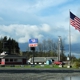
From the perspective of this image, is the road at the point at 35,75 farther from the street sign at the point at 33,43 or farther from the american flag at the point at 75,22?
the street sign at the point at 33,43

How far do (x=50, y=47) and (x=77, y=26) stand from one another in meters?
97.2

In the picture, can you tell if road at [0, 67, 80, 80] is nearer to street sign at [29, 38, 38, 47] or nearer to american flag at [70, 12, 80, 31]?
american flag at [70, 12, 80, 31]

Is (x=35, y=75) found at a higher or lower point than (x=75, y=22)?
lower

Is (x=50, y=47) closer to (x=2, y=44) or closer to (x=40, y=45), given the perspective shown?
(x=40, y=45)

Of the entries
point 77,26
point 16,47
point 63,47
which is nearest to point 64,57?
point 63,47

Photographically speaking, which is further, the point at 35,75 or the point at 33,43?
the point at 33,43

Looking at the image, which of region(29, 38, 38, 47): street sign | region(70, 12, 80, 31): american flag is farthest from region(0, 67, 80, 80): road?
region(29, 38, 38, 47): street sign

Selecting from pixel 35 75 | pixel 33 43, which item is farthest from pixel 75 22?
pixel 33 43

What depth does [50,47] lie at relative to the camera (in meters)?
140

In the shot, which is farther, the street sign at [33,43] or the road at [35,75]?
the street sign at [33,43]

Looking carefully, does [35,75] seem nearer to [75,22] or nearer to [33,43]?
[75,22]

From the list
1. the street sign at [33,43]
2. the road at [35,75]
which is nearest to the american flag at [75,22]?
the road at [35,75]

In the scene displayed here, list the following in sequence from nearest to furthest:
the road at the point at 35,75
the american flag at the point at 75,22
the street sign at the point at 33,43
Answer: the road at the point at 35,75
the american flag at the point at 75,22
the street sign at the point at 33,43

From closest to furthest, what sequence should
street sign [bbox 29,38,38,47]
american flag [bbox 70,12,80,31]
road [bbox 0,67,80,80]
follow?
road [bbox 0,67,80,80], american flag [bbox 70,12,80,31], street sign [bbox 29,38,38,47]
